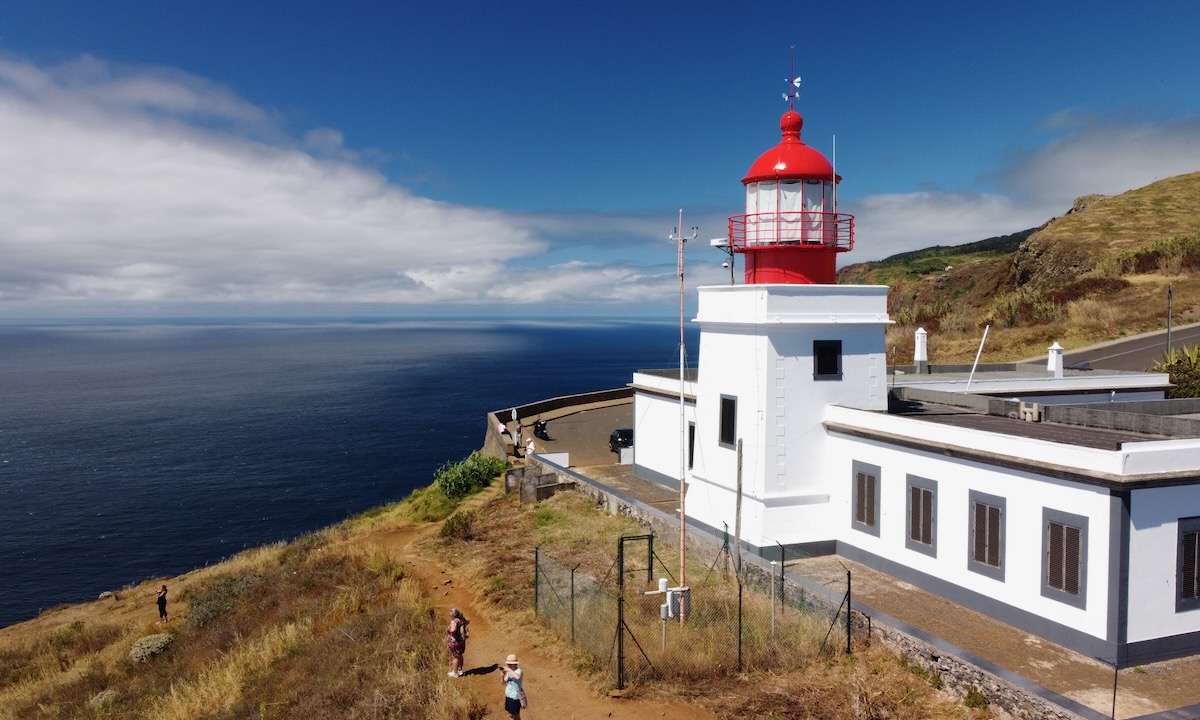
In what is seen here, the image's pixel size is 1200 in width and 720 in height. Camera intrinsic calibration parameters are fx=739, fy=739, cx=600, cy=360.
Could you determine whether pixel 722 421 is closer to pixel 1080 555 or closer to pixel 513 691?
pixel 1080 555

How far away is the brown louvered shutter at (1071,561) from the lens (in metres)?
12.5

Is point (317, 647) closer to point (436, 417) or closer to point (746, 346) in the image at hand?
point (746, 346)

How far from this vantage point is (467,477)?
29359mm

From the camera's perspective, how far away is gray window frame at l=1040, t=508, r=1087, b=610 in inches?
488

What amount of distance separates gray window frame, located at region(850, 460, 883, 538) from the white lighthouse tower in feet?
2.27

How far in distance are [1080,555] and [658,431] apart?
15.3 m

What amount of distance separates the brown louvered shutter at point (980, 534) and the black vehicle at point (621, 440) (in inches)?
721

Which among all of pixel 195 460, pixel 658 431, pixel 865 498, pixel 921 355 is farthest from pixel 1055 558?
pixel 195 460

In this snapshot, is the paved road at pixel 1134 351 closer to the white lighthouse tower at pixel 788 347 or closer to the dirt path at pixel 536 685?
the white lighthouse tower at pixel 788 347

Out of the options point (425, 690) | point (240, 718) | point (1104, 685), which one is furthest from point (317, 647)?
point (1104, 685)

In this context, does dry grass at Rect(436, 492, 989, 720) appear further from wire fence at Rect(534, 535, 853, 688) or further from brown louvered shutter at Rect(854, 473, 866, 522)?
brown louvered shutter at Rect(854, 473, 866, 522)

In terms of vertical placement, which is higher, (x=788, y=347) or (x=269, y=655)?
(x=788, y=347)

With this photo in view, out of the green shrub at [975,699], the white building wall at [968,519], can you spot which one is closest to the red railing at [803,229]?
the white building wall at [968,519]

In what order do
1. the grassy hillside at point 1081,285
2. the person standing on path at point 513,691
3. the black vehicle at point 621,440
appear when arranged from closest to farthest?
the person standing on path at point 513,691 < the black vehicle at point 621,440 < the grassy hillside at point 1081,285
